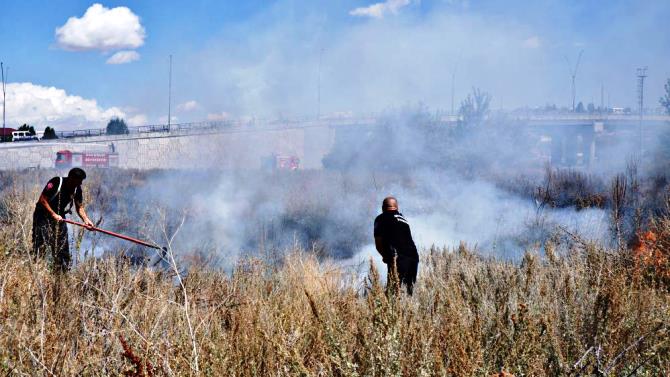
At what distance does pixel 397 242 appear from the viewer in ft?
20.7

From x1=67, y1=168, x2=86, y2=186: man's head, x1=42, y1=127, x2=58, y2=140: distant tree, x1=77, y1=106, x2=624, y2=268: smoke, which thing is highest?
x1=42, y1=127, x2=58, y2=140: distant tree

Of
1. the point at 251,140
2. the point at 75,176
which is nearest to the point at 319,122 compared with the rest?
the point at 251,140

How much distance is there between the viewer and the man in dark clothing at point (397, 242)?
6156 mm

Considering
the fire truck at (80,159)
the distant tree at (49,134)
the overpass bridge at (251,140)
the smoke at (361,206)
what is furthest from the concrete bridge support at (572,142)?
the distant tree at (49,134)

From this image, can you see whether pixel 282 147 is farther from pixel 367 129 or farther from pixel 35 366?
pixel 35 366

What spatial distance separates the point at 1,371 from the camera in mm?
3104

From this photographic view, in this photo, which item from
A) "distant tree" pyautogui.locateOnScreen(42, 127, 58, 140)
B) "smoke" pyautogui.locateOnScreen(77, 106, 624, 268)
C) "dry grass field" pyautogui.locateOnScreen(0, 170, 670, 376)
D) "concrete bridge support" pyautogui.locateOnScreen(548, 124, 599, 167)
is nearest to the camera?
"dry grass field" pyautogui.locateOnScreen(0, 170, 670, 376)

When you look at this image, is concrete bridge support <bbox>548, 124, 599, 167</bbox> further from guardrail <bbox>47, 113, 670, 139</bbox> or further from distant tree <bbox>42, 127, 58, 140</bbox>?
distant tree <bbox>42, 127, 58, 140</bbox>

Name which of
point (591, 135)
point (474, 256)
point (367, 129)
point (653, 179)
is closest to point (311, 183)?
point (653, 179)

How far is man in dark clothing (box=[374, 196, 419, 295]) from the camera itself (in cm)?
616

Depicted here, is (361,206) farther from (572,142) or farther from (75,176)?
(572,142)

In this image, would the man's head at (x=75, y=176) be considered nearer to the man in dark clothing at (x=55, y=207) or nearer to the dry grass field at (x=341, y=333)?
the man in dark clothing at (x=55, y=207)

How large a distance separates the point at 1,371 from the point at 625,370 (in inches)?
129

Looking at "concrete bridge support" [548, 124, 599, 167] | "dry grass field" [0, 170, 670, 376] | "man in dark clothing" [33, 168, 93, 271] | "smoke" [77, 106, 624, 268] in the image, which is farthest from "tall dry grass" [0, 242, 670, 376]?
"concrete bridge support" [548, 124, 599, 167]
